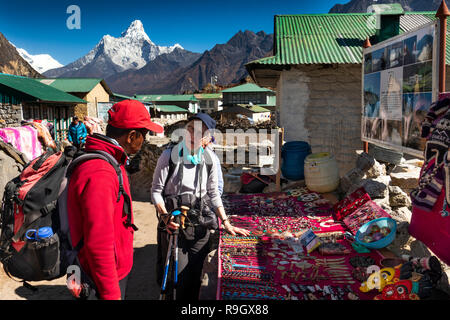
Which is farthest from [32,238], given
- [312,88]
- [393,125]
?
[312,88]

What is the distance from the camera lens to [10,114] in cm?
1423

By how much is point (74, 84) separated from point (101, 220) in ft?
108

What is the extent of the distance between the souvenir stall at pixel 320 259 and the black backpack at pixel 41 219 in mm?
1740

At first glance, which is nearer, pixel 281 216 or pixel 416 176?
pixel 281 216

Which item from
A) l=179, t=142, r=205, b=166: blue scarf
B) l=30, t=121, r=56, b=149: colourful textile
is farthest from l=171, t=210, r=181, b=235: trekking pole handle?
l=30, t=121, r=56, b=149: colourful textile

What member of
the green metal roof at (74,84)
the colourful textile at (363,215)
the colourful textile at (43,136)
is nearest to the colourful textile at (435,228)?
the colourful textile at (363,215)

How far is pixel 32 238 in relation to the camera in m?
1.87

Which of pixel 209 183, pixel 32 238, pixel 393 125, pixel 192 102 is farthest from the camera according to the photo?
pixel 192 102

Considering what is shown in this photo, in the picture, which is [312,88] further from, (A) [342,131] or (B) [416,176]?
(B) [416,176]

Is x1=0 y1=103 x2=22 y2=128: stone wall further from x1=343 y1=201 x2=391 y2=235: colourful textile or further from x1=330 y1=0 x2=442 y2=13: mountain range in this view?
x1=330 y1=0 x2=442 y2=13: mountain range

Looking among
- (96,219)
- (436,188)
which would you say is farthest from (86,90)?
(96,219)
